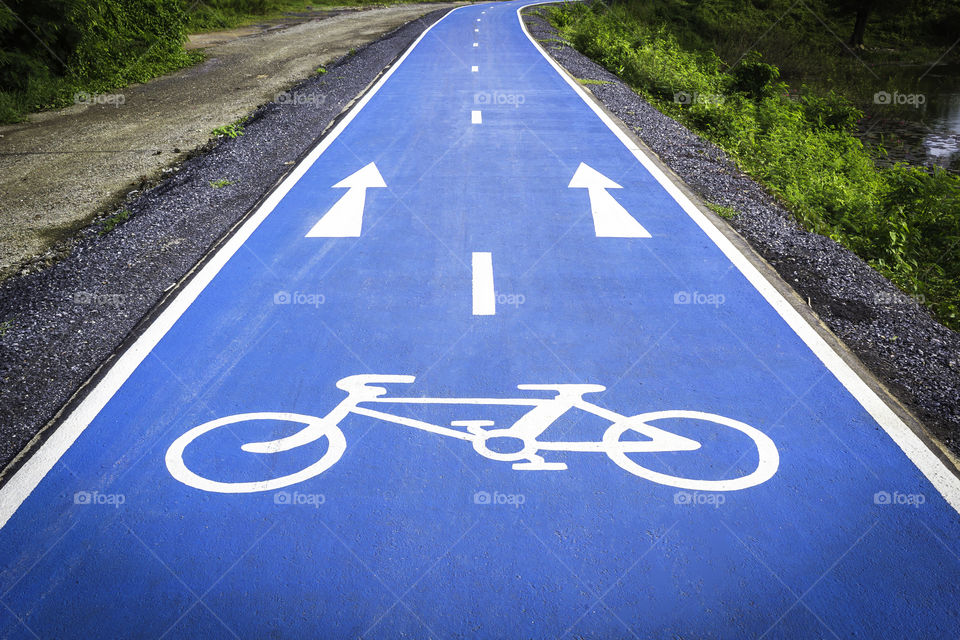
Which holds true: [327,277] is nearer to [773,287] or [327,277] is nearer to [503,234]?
[503,234]

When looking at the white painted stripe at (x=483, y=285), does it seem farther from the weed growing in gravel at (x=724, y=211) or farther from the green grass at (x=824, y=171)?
the green grass at (x=824, y=171)

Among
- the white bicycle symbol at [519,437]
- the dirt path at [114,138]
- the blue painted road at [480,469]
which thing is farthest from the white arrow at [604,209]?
the dirt path at [114,138]

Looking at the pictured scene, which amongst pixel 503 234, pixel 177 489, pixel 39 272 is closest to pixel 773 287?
pixel 503 234

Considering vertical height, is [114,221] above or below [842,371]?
above

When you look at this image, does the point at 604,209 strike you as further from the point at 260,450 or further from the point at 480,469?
the point at 260,450

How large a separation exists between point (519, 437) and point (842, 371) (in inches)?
99.8

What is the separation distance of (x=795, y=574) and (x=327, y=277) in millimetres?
4515

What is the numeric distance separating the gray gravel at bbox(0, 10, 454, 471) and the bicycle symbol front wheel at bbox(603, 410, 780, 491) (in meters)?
3.70

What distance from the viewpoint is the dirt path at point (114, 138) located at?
7406 millimetres

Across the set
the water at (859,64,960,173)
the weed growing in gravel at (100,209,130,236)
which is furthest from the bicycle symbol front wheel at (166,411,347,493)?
the water at (859,64,960,173)

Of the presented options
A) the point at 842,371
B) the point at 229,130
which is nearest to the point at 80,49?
the point at 229,130

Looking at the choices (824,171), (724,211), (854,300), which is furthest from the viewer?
(824,171)

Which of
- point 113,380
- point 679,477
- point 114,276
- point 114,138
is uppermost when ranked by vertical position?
point 114,138

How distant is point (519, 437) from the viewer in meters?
3.88
